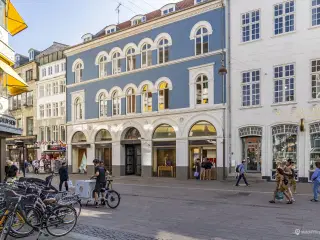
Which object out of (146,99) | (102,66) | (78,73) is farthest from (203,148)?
(78,73)

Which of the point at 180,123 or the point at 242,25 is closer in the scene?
the point at 242,25

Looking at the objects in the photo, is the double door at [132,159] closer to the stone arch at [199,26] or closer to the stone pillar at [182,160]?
the stone pillar at [182,160]

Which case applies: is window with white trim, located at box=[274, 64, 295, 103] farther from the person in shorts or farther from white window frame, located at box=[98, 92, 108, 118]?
white window frame, located at box=[98, 92, 108, 118]

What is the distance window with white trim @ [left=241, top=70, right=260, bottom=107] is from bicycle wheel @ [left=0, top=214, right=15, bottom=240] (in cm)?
1976

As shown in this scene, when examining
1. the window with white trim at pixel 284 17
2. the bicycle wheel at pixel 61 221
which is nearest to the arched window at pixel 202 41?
the window with white trim at pixel 284 17

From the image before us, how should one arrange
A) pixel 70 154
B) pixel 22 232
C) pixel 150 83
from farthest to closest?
pixel 70 154 → pixel 150 83 → pixel 22 232

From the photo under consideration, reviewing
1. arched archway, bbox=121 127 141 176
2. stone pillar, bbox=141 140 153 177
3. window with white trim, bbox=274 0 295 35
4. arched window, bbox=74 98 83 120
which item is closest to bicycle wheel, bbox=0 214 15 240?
window with white trim, bbox=274 0 295 35

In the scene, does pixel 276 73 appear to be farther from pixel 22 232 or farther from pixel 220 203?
pixel 22 232

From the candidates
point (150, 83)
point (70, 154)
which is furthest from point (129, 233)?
point (70, 154)

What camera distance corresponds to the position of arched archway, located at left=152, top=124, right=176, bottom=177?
29734 millimetres

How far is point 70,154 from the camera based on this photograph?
125 ft

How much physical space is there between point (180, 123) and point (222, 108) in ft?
12.7

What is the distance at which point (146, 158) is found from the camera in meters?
31.3

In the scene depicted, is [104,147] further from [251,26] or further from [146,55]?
[251,26]
